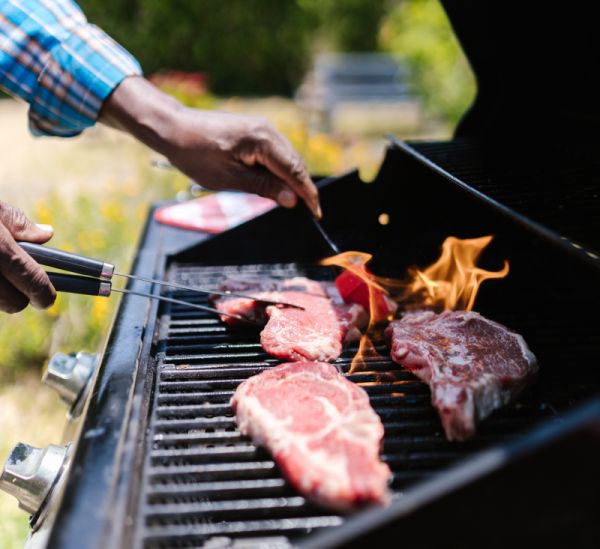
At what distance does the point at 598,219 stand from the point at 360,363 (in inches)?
39.6

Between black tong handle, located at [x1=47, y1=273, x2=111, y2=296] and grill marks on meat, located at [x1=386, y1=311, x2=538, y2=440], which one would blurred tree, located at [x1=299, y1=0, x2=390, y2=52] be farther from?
black tong handle, located at [x1=47, y1=273, x2=111, y2=296]

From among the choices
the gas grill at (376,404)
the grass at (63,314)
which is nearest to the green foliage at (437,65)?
the grass at (63,314)

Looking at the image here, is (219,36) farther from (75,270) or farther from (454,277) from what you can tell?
(75,270)

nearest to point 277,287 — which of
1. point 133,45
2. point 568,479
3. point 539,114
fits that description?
point 539,114

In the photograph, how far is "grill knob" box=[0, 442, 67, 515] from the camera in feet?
6.13

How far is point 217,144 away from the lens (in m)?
2.73

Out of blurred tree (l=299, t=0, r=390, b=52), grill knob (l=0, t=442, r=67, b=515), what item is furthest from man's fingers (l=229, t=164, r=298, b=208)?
blurred tree (l=299, t=0, r=390, b=52)

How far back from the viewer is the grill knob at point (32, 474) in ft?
6.13

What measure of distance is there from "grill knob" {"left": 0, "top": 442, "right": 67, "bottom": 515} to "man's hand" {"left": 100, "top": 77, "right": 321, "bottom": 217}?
1.49m

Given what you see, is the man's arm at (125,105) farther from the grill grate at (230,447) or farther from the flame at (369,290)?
the grill grate at (230,447)

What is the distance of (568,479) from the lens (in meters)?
1.06

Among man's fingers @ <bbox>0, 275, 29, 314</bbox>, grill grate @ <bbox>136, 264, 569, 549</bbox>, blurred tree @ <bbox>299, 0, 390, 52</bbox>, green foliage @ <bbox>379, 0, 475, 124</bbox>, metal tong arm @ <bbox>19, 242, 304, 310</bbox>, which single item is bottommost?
grill grate @ <bbox>136, 264, 569, 549</bbox>

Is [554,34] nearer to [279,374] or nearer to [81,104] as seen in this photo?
[279,374]

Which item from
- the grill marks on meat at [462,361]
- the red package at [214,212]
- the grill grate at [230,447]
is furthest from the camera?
the red package at [214,212]
